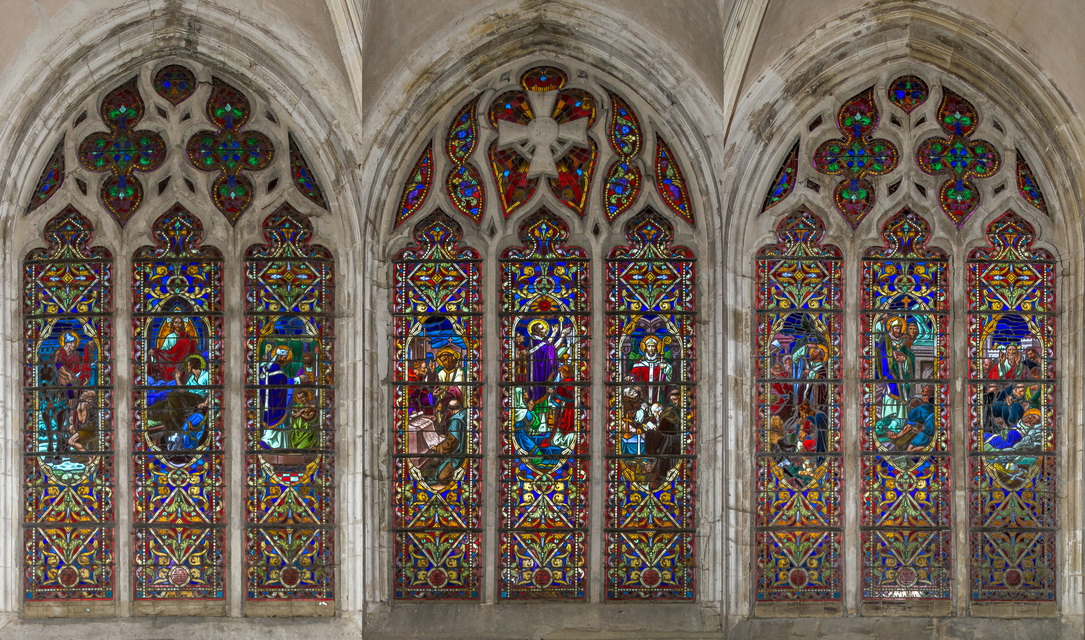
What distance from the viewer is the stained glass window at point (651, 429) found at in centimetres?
788

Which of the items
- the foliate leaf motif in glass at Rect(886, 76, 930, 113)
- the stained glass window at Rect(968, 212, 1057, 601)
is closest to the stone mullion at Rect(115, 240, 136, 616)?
the foliate leaf motif in glass at Rect(886, 76, 930, 113)

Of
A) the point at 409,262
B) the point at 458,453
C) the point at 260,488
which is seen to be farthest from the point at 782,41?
the point at 260,488

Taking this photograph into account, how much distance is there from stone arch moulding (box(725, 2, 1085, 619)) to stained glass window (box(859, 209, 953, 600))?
0.44 feet

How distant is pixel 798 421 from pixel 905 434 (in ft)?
2.19

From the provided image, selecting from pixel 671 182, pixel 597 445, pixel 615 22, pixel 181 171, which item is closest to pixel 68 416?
pixel 181 171

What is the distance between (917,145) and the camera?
795 centimetres

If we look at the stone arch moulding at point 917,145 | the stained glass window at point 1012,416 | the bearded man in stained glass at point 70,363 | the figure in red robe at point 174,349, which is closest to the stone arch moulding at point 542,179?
the stone arch moulding at point 917,145

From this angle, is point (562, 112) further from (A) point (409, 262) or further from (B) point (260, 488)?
(B) point (260, 488)

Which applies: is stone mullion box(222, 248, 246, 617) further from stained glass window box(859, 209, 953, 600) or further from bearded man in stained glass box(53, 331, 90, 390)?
stained glass window box(859, 209, 953, 600)

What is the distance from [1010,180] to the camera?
25.9 ft

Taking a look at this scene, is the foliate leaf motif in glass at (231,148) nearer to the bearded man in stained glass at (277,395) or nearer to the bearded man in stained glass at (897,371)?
the bearded man in stained glass at (277,395)

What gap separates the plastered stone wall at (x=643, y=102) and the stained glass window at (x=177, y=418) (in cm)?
19

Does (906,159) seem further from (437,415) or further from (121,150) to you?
(121,150)

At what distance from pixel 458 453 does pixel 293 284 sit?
1467 mm
